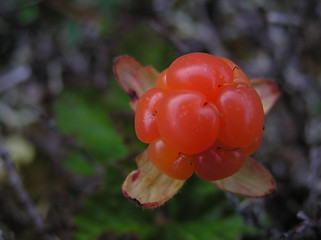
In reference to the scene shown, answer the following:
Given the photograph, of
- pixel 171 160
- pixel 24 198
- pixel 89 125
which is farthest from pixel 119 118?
pixel 171 160

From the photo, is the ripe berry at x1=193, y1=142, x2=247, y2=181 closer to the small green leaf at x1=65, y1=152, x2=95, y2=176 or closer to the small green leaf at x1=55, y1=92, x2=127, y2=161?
the small green leaf at x1=55, y1=92, x2=127, y2=161

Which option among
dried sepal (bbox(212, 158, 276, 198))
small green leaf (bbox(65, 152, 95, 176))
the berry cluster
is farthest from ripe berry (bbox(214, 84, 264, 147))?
small green leaf (bbox(65, 152, 95, 176))

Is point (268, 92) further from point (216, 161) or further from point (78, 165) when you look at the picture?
point (78, 165)

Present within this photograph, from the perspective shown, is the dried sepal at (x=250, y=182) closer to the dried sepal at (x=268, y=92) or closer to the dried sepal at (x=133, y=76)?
the dried sepal at (x=268, y=92)

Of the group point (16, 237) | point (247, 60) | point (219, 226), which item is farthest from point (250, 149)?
point (247, 60)

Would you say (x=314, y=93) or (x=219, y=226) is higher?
(x=314, y=93)

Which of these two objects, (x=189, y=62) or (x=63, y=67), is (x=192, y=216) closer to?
(x=189, y=62)
